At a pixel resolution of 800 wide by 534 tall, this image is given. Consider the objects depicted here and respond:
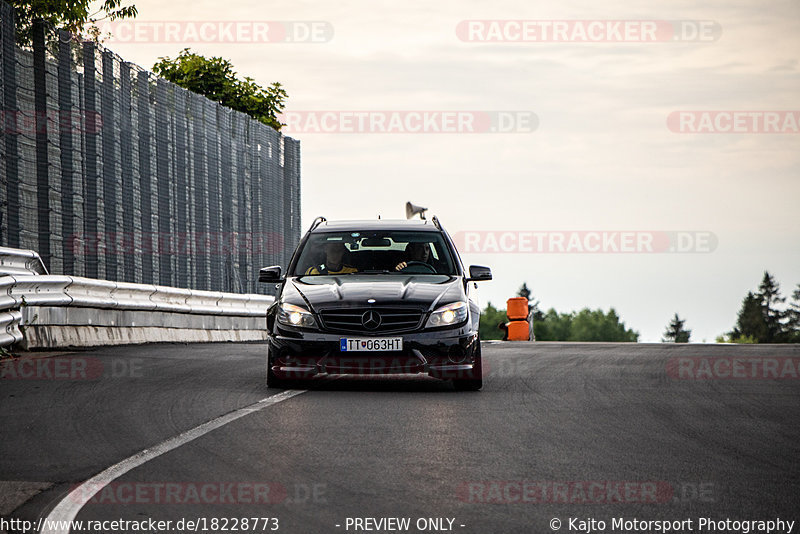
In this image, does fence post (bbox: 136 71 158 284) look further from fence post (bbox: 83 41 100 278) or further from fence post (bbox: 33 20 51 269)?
fence post (bbox: 33 20 51 269)

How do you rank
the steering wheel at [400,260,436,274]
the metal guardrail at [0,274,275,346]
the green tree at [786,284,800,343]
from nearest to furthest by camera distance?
the steering wheel at [400,260,436,274] < the metal guardrail at [0,274,275,346] < the green tree at [786,284,800,343]

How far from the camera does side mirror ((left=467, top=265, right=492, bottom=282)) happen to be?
1288 centimetres

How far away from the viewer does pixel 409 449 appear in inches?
314

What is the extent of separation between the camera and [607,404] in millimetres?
10688

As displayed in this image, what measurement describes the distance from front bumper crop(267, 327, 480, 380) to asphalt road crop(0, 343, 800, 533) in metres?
0.25

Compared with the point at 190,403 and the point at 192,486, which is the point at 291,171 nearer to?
the point at 190,403

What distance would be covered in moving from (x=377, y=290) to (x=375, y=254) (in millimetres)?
1310

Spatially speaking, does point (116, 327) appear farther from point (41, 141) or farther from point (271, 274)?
point (271, 274)

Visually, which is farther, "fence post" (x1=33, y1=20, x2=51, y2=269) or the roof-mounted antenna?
the roof-mounted antenna

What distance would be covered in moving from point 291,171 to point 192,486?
841 inches

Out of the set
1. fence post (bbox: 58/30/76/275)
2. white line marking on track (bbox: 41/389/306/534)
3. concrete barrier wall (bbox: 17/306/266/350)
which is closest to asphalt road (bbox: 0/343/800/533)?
white line marking on track (bbox: 41/389/306/534)

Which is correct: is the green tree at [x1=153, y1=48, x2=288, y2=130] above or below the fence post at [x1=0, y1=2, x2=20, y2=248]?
above

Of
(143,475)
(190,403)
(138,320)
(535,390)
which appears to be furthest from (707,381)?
(138,320)

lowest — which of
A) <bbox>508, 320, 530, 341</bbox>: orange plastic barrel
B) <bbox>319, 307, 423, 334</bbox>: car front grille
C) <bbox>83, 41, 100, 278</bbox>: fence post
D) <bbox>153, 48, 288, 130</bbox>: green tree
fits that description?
<bbox>508, 320, 530, 341</bbox>: orange plastic barrel
